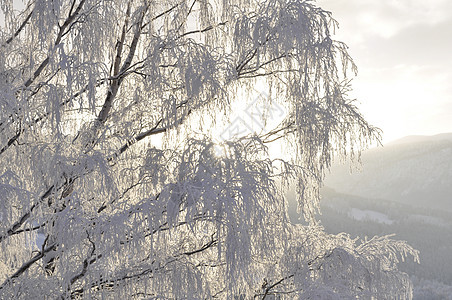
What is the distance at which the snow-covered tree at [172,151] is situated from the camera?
2.12 metres

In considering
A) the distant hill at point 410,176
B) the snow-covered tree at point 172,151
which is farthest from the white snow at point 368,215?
the snow-covered tree at point 172,151

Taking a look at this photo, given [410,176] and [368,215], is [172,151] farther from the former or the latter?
[410,176]

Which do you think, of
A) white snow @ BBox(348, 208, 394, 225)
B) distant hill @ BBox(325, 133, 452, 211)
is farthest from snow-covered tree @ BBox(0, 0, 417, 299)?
distant hill @ BBox(325, 133, 452, 211)

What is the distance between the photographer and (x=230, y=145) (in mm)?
2326

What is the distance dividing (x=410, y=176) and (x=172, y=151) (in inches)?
2899

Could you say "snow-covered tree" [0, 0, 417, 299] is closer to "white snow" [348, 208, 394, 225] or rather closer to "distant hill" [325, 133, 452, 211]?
"white snow" [348, 208, 394, 225]

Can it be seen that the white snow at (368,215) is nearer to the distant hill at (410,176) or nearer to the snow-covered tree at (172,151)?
the distant hill at (410,176)

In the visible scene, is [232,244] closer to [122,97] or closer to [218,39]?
[122,97]

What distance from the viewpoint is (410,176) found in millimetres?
69188

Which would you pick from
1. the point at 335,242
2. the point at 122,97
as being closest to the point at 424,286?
the point at 335,242

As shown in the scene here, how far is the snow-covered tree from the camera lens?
6.94 ft

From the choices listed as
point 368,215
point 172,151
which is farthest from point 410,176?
point 172,151

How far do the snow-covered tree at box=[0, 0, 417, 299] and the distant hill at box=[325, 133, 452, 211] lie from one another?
59.2m

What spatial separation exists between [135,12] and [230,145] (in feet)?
4.82
